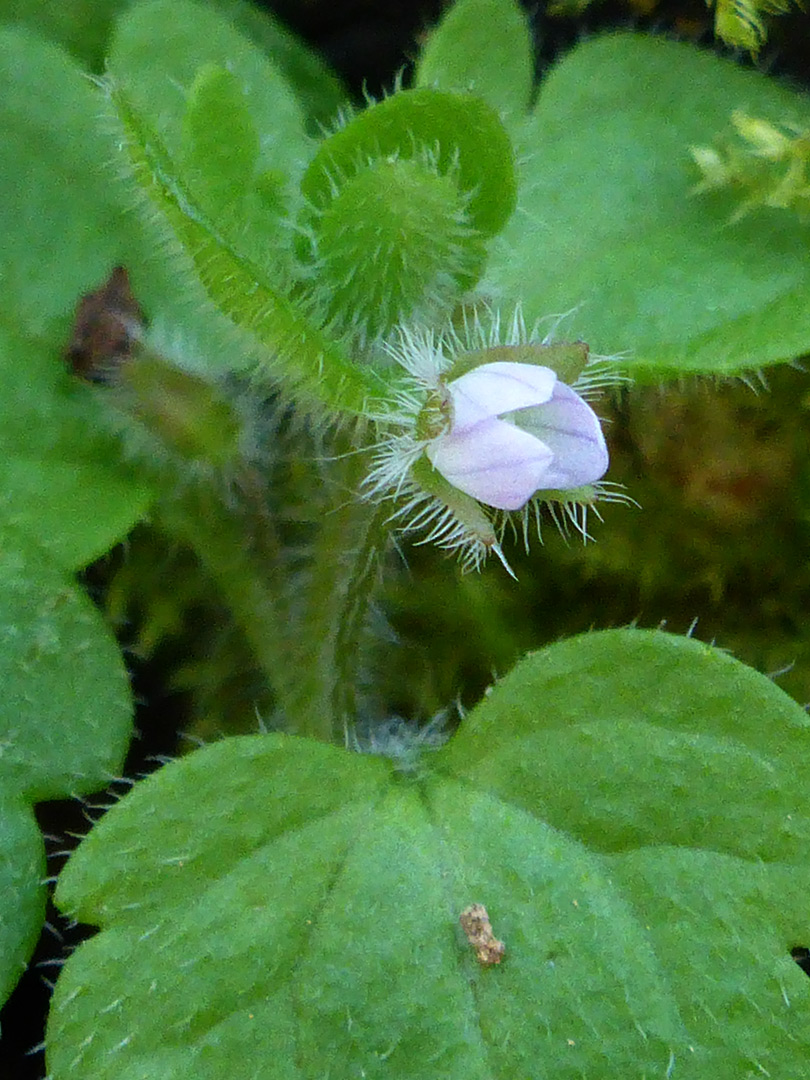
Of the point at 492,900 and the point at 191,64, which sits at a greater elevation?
the point at 191,64

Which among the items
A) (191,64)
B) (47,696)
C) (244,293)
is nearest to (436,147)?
(244,293)

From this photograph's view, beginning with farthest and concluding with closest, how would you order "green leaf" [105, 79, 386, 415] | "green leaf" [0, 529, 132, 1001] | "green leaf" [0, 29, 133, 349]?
"green leaf" [0, 29, 133, 349], "green leaf" [0, 529, 132, 1001], "green leaf" [105, 79, 386, 415]

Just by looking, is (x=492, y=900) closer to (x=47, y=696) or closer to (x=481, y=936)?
(x=481, y=936)

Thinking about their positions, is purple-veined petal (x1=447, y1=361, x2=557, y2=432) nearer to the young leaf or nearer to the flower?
the flower

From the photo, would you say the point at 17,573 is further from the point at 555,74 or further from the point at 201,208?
the point at 555,74

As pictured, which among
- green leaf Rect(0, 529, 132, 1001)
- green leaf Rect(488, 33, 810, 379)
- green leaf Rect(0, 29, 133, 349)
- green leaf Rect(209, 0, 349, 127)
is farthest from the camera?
green leaf Rect(209, 0, 349, 127)

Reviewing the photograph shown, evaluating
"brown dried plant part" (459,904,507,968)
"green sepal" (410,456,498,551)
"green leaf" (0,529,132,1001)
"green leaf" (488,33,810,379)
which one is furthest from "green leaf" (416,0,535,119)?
"brown dried plant part" (459,904,507,968)
